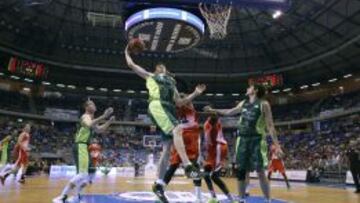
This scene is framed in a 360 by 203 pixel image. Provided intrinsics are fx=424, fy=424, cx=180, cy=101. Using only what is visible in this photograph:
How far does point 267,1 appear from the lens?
15000 millimetres

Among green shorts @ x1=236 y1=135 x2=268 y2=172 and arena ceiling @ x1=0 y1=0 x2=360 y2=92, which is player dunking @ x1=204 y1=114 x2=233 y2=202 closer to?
green shorts @ x1=236 y1=135 x2=268 y2=172

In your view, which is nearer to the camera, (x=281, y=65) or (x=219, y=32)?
(x=219, y=32)

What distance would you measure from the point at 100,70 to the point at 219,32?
27091 millimetres

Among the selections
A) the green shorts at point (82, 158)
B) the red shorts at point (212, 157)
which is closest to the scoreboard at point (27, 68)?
the green shorts at point (82, 158)

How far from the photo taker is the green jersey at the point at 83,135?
321 inches

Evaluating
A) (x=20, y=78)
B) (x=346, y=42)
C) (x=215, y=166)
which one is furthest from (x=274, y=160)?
(x=20, y=78)

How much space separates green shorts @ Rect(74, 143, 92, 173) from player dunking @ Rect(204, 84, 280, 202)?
2881mm

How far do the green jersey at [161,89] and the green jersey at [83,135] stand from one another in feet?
7.48

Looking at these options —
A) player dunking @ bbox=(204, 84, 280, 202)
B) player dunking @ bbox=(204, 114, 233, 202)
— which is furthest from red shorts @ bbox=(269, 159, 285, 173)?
player dunking @ bbox=(204, 84, 280, 202)

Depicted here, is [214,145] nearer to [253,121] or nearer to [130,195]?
[253,121]

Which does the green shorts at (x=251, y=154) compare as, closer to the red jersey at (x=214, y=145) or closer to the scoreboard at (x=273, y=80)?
the red jersey at (x=214, y=145)

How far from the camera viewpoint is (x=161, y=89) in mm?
6445

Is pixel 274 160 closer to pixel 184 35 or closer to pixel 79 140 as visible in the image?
pixel 184 35

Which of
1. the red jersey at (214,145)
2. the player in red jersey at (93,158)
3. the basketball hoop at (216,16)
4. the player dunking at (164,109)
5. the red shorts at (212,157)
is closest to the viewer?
the player dunking at (164,109)
